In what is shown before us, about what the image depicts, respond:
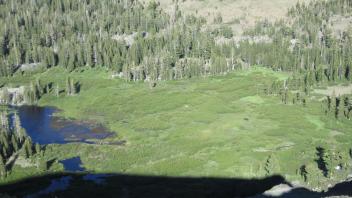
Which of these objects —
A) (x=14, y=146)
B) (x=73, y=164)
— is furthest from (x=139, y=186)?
(x=14, y=146)

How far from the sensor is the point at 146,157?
17625 cm

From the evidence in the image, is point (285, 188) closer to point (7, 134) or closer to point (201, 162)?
point (201, 162)

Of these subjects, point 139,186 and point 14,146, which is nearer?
point 139,186

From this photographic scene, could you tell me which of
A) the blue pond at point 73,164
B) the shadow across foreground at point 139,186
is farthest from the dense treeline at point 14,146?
the shadow across foreground at point 139,186

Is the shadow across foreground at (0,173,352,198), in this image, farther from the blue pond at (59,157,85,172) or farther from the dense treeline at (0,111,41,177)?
the dense treeline at (0,111,41,177)

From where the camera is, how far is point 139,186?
497 feet

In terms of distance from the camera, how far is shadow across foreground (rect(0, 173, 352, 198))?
14462 centimetres

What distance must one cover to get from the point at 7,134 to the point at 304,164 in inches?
4002

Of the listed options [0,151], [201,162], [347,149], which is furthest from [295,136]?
[0,151]

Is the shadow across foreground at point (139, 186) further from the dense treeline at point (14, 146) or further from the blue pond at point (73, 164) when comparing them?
the dense treeline at point (14, 146)

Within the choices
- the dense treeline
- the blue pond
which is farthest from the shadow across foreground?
the dense treeline

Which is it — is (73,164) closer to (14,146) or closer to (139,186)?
(14,146)

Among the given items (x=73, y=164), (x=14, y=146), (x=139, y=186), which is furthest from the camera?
(x=14, y=146)

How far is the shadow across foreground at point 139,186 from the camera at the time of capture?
474ft
